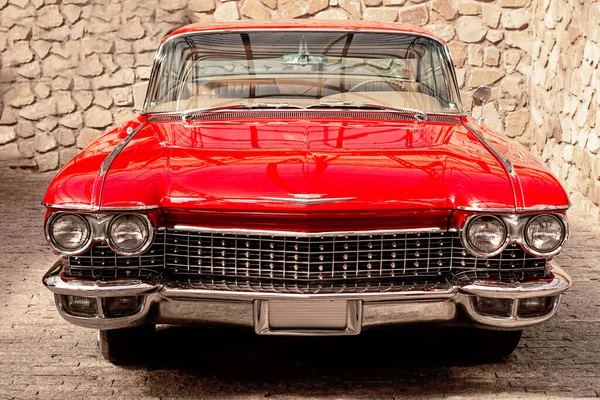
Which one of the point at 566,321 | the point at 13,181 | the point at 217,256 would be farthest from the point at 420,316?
the point at 13,181

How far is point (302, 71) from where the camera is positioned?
4172 mm

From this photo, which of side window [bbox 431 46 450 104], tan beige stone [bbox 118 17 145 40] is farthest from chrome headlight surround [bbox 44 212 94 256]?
tan beige stone [bbox 118 17 145 40]

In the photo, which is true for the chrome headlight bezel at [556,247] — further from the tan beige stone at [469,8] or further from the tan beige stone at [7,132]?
the tan beige stone at [7,132]

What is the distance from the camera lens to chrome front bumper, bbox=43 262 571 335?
2.96 metres

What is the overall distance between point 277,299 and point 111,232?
0.60 m

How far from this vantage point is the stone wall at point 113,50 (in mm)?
8680

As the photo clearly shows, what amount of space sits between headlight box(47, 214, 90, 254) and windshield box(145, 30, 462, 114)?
1.11m

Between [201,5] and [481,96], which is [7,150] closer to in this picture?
[201,5]

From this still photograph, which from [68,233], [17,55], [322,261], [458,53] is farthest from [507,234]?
[17,55]

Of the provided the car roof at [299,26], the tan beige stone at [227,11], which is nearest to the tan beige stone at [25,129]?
the tan beige stone at [227,11]

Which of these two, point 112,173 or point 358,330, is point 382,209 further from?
point 112,173

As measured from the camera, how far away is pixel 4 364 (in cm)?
360

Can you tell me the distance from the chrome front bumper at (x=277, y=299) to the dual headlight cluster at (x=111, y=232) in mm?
118

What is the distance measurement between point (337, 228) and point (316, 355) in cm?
89
